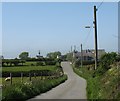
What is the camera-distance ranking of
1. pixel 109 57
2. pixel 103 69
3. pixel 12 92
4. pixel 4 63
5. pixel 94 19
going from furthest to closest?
pixel 4 63
pixel 94 19
pixel 109 57
pixel 103 69
pixel 12 92

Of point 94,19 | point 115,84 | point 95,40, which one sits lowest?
point 115,84

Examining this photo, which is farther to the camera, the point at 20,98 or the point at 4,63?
the point at 4,63

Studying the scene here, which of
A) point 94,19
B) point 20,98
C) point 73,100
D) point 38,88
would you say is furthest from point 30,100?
point 94,19

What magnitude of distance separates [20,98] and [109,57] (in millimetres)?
11348

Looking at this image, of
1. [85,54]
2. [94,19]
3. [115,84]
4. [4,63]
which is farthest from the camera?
[85,54]

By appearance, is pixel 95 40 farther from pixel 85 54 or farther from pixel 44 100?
pixel 85 54

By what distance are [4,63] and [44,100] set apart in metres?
96.7

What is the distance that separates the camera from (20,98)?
20594mm

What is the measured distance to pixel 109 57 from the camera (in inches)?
1168

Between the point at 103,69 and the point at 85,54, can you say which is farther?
the point at 85,54

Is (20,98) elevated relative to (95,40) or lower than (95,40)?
lower

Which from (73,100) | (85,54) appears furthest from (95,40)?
(85,54)

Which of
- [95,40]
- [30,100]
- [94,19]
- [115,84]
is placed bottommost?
[30,100]

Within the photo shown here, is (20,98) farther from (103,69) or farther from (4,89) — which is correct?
(103,69)
